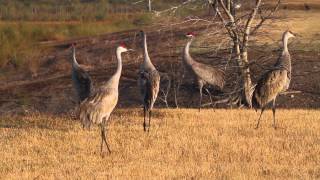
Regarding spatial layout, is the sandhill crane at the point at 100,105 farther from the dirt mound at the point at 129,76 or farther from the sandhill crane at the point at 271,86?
the dirt mound at the point at 129,76

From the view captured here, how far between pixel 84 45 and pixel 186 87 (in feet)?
63.4

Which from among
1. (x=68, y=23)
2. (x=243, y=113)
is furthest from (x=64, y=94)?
(x=68, y=23)

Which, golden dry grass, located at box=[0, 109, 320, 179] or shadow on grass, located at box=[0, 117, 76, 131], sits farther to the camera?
shadow on grass, located at box=[0, 117, 76, 131]

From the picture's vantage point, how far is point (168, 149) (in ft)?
42.2

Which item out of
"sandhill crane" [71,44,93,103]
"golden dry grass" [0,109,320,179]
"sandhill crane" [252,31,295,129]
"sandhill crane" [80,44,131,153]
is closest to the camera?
"golden dry grass" [0,109,320,179]

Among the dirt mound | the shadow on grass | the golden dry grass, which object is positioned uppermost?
the golden dry grass

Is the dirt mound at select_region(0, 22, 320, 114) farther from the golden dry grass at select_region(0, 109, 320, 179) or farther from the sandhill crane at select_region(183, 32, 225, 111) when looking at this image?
the golden dry grass at select_region(0, 109, 320, 179)

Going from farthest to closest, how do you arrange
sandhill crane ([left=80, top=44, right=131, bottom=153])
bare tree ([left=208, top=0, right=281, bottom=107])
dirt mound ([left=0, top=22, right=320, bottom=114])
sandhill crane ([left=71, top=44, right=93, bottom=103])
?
dirt mound ([left=0, top=22, right=320, bottom=114]) → bare tree ([left=208, top=0, right=281, bottom=107]) → sandhill crane ([left=71, top=44, right=93, bottom=103]) → sandhill crane ([left=80, top=44, right=131, bottom=153])

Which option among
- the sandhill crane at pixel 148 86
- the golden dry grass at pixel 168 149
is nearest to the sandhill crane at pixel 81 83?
the golden dry grass at pixel 168 149

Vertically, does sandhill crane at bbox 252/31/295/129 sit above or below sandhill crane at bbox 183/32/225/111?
above

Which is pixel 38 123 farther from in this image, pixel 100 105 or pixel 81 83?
pixel 100 105

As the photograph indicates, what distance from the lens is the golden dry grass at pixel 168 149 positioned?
1102 centimetres

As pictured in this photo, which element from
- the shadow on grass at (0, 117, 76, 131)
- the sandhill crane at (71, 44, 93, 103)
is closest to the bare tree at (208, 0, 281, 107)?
the sandhill crane at (71, 44, 93, 103)

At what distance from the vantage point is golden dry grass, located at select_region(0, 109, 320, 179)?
434 inches
